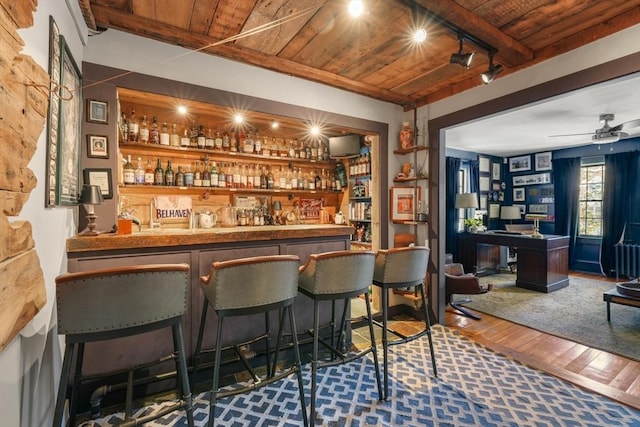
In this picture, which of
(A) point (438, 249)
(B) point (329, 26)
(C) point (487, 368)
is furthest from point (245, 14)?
(C) point (487, 368)

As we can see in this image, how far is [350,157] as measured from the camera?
416cm

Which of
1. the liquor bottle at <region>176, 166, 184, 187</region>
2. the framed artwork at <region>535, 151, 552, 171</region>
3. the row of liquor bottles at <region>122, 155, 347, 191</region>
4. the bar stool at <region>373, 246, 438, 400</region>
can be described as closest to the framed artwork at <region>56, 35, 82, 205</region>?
the row of liquor bottles at <region>122, 155, 347, 191</region>

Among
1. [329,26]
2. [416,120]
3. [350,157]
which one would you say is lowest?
[350,157]

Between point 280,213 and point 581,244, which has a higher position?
point 280,213

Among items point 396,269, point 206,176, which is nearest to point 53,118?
point 206,176

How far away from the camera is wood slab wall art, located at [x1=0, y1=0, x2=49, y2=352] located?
3.00 ft

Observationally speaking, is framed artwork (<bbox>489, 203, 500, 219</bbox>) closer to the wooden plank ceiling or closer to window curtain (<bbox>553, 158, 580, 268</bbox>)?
window curtain (<bbox>553, 158, 580, 268</bbox>)

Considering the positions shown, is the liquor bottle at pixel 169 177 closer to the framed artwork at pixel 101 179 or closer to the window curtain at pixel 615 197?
the framed artwork at pixel 101 179

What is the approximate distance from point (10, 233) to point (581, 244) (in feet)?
28.0

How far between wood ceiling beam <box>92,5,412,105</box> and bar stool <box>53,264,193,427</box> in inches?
71.0

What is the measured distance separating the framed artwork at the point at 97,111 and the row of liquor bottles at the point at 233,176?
81 cm

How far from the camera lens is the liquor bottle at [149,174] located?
304 centimetres

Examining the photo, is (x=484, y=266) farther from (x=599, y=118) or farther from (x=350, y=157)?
(x=350, y=157)

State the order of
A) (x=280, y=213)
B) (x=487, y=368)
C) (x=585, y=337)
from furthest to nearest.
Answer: (x=280, y=213)
(x=585, y=337)
(x=487, y=368)
